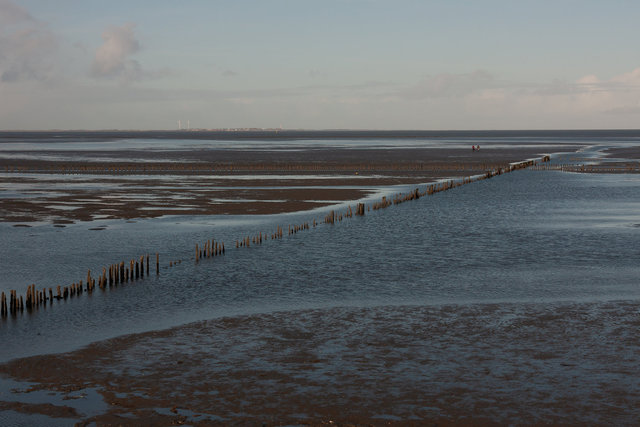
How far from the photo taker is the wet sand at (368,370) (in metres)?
15.6

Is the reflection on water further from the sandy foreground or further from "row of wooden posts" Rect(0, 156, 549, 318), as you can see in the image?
the sandy foreground

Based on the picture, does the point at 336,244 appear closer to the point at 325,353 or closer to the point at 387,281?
the point at 387,281

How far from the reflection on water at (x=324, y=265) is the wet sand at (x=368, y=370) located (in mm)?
2063

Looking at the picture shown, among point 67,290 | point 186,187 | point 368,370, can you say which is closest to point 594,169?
point 186,187

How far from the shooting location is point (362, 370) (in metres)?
18.4

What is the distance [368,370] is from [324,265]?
589 inches

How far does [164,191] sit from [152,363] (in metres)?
51.4

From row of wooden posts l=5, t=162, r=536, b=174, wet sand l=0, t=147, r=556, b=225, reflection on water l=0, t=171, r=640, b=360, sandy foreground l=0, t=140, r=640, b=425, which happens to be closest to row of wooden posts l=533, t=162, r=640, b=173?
row of wooden posts l=5, t=162, r=536, b=174

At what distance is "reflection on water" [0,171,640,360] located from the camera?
2483 cm

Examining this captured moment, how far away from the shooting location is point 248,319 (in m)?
23.7

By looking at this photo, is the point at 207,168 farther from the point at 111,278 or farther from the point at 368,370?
the point at 368,370

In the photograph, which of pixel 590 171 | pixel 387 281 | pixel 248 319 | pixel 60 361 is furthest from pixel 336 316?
pixel 590 171

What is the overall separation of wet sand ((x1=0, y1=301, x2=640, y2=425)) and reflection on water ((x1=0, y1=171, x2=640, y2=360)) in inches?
81.2

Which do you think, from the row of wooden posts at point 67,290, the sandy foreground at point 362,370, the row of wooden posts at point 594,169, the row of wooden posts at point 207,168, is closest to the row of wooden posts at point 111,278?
the row of wooden posts at point 67,290
